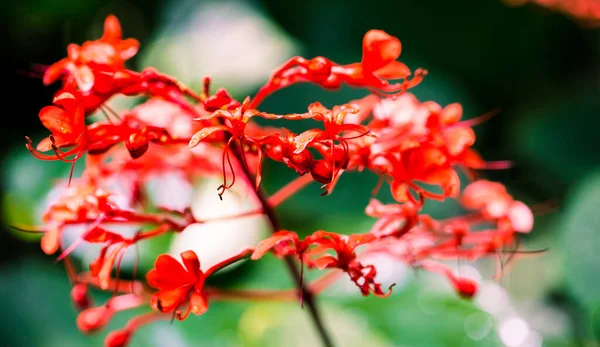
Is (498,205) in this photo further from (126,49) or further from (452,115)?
(126,49)

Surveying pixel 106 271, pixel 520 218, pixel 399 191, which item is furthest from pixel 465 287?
pixel 106 271

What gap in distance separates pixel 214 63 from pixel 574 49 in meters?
1.35

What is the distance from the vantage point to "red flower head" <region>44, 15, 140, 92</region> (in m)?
0.70

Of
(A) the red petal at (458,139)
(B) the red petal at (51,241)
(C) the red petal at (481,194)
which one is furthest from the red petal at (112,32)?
(C) the red petal at (481,194)

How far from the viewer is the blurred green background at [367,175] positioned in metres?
1.39

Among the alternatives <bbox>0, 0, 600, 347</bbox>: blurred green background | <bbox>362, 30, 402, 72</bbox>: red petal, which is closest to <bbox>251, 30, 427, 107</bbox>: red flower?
<bbox>362, 30, 402, 72</bbox>: red petal

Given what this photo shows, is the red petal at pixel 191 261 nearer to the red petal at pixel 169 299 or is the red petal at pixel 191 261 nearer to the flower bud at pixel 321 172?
the red petal at pixel 169 299

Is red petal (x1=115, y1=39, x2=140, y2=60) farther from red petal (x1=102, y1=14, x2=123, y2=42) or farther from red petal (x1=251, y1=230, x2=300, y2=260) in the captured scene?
red petal (x1=251, y1=230, x2=300, y2=260)

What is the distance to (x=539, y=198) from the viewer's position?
1.89 metres

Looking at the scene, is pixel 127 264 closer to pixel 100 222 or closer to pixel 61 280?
pixel 61 280

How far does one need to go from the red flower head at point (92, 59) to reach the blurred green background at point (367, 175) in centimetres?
80

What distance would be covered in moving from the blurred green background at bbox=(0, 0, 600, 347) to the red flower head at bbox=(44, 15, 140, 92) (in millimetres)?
803

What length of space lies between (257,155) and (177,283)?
0.67 feet

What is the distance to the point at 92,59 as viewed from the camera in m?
0.73
